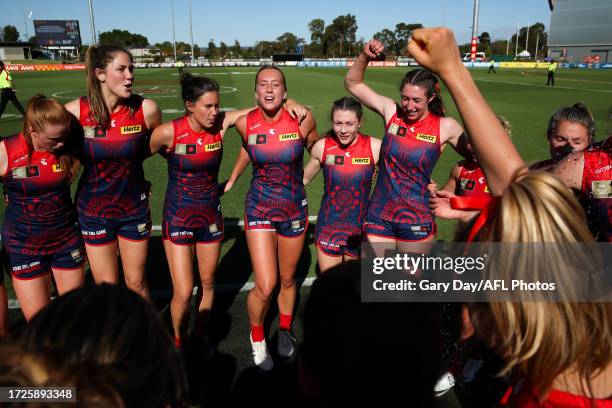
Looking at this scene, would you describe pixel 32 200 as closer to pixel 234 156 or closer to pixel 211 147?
pixel 211 147

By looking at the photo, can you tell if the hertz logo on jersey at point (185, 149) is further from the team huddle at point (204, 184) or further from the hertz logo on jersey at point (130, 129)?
the hertz logo on jersey at point (130, 129)

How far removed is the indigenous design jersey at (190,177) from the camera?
12.4 feet

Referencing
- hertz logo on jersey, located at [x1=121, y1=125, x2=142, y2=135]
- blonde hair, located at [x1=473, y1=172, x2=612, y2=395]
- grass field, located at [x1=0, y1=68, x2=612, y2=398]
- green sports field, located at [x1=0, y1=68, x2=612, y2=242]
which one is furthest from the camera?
green sports field, located at [x1=0, y1=68, x2=612, y2=242]

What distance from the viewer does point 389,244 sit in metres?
3.92

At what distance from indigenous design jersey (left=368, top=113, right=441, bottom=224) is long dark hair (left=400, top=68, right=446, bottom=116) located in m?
0.13

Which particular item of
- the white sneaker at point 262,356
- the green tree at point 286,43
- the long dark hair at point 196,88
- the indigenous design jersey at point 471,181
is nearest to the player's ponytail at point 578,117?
the indigenous design jersey at point 471,181

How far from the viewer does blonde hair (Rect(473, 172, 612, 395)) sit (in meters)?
1.12

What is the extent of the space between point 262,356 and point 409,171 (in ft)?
6.94

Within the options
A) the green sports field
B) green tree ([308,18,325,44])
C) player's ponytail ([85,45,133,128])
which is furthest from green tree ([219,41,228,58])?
player's ponytail ([85,45,133,128])

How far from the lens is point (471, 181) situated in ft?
13.1

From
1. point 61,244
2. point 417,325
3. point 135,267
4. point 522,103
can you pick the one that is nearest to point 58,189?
point 61,244

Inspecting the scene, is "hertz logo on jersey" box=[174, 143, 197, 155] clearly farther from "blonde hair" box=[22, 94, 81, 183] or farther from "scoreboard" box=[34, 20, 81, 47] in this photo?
"scoreboard" box=[34, 20, 81, 47]

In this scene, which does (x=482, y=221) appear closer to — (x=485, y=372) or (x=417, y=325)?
(x=417, y=325)

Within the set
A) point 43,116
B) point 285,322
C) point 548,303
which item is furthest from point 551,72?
point 548,303
